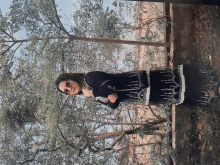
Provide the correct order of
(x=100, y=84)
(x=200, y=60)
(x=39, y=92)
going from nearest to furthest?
1. (x=100, y=84)
2. (x=200, y=60)
3. (x=39, y=92)

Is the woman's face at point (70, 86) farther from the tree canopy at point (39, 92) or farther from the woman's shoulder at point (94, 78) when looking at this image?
the tree canopy at point (39, 92)

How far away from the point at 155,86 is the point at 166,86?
0.20 metres

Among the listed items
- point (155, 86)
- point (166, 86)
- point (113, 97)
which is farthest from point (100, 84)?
point (166, 86)

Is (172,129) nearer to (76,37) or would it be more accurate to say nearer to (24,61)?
(76,37)

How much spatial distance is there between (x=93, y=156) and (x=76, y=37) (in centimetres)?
298

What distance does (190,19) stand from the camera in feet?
13.1

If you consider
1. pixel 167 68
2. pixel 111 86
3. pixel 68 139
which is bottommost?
pixel 68 139

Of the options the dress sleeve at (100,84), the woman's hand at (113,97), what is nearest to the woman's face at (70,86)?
the dress sleeve at (100,84)

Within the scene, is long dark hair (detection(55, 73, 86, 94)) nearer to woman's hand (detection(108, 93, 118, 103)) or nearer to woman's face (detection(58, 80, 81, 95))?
woman's face (detection(58, 80, 81, 95))

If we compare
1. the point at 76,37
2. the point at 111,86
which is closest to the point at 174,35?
the point at 111,86

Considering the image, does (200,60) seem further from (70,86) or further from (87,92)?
(70,86)

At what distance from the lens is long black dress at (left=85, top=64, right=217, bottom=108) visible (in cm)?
336

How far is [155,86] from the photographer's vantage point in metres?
3.37

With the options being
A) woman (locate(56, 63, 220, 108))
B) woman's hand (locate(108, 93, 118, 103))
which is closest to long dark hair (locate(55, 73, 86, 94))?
→ woman (locate(56, 63, 220, 108))
